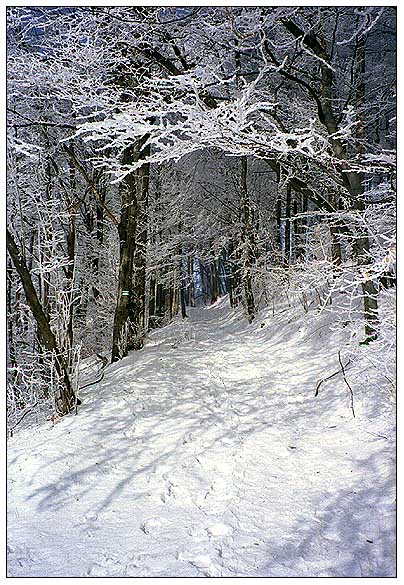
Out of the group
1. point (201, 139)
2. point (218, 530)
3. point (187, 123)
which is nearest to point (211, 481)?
point (218, 530)

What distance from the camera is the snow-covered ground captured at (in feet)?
7.41

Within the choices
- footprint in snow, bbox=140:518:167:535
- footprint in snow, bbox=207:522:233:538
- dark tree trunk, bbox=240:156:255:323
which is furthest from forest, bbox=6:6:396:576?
dark tree trunk, bbox=240:156:255:323

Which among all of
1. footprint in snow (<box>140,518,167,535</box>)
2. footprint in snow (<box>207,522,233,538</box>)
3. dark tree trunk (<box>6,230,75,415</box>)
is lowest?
footprint in snow (<box>140,518,167,535</box>)

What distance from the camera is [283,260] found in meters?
10.8

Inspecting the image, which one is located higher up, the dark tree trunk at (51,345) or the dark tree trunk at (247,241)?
the dark tree trunk at (247,241)

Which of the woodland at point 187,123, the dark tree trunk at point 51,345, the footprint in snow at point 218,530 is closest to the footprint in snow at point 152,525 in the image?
the footprint in snow at point 218,530

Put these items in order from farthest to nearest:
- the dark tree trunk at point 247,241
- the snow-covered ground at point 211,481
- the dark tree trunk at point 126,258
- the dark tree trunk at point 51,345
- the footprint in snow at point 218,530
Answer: the dark tree trunk at point 247,241 < the dark tree trunk at point 126,258 < the dark tree trunk at point 51,345 < the footprint in snow at point 218,530 < the snow-covered ground at point 211,481

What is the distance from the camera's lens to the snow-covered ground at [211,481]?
2260 millimetres

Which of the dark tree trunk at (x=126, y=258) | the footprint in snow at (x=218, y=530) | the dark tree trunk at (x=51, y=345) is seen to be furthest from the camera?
the dark tree trunk at (x=126, y=258)

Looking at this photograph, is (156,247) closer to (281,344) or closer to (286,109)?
(281,344)

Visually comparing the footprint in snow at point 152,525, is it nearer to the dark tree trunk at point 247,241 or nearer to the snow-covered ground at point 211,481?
the snow-covered ground at point 211,481

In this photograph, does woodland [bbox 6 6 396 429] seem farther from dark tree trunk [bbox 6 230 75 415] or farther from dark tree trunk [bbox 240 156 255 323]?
dark tree trunk [bbox 240 156 255 323]

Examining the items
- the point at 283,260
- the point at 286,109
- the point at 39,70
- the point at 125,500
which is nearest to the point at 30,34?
the point at 39,70

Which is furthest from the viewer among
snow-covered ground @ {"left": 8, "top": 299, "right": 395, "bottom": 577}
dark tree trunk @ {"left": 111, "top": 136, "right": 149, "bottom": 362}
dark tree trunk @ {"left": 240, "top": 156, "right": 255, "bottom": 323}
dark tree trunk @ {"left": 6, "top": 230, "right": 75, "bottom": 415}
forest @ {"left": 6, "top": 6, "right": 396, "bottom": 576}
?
dark tree trunk @ {"left": 240, "top": 156, "right": 255, "bottom": 323}
